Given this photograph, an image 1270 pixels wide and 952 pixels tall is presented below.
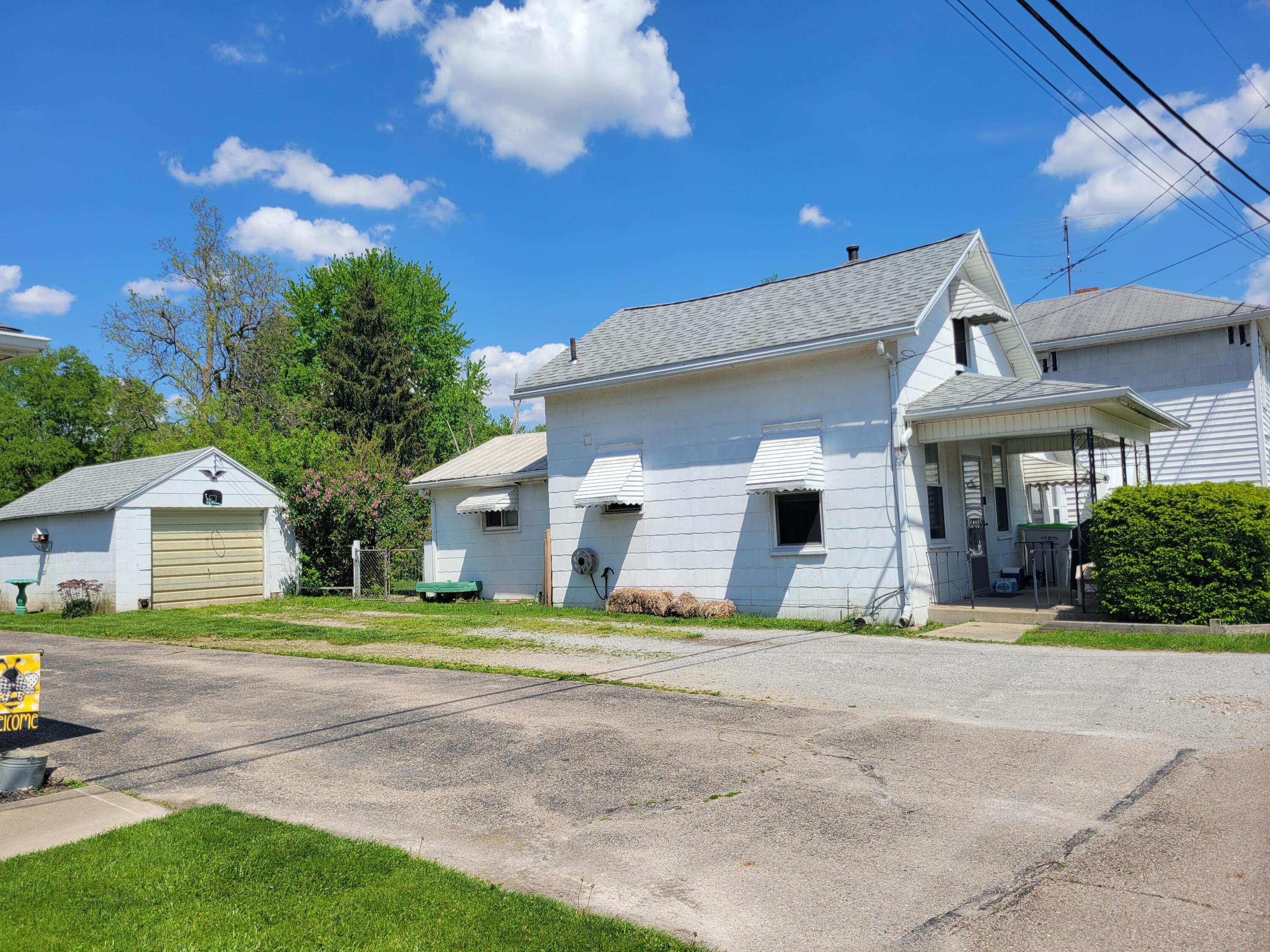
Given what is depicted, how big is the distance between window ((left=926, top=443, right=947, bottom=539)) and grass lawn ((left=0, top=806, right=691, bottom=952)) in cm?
1179

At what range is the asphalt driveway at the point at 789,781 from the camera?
3.95m

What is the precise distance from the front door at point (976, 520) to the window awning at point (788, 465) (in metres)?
3.28

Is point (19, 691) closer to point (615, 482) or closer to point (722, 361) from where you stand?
point (615, 482)

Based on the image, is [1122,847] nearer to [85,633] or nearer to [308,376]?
[85,633]

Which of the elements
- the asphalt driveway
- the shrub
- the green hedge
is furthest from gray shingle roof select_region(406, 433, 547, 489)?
the green hedge

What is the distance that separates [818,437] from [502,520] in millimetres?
8551

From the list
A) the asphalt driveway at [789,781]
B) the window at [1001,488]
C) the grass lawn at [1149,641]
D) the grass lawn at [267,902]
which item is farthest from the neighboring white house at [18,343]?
the window at [1001,488]

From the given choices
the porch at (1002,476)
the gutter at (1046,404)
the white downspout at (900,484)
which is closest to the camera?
the gutter at (1046,404)

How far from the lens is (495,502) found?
19.7 m

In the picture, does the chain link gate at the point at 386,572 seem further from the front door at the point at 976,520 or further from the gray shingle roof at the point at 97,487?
the front door at the point at 976,520

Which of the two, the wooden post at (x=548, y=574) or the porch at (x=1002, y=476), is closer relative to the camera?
the porch at (x=1002, y=476)

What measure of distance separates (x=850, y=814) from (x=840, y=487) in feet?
31.1

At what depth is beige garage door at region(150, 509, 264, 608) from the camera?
67.7 feet

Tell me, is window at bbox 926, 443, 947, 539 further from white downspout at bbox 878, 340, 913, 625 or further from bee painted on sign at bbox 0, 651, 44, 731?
bee painted on sign at bbox 0, 651, 44, 731
